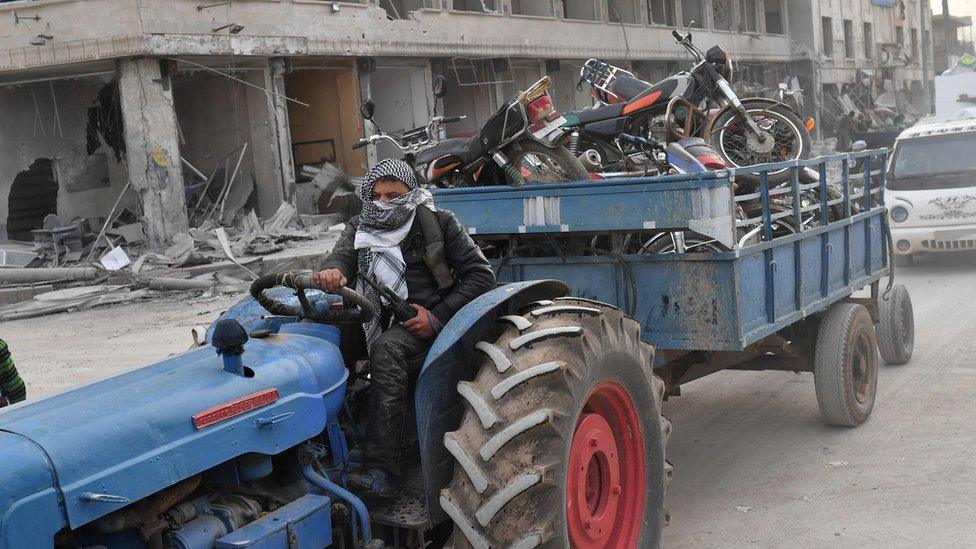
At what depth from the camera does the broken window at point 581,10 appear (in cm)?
3200

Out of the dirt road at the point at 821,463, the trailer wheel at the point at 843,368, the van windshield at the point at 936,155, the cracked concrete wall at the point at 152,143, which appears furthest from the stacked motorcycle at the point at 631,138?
the cracked concrete wall at the point at 152,143

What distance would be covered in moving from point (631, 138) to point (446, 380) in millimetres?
4003

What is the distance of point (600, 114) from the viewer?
768 centimetres

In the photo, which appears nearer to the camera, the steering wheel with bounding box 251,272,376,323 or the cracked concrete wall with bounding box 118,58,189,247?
the steering wheel with bounding box 251,272,376,323

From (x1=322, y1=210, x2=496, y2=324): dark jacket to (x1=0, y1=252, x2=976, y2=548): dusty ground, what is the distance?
1.77 m

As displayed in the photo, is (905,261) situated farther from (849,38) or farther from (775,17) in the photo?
(849,38)

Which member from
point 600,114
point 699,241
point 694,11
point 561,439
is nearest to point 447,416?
point 561,439

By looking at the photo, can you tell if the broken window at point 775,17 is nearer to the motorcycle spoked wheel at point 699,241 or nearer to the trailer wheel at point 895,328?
the trailer wheel at point 895,328

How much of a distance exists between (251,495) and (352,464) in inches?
20.1

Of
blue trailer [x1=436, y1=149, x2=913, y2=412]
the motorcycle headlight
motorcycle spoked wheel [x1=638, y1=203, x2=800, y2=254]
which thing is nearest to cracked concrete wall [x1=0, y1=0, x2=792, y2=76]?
the motorcycle headlight

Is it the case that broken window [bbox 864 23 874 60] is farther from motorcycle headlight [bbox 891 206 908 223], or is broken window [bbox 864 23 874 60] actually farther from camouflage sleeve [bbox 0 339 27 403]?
camouflage sleeve [bbox 0 339 27 403]

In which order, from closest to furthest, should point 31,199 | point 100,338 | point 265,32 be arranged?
point 100,338
point 265,32
point 31,199

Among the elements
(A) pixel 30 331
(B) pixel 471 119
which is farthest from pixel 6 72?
(B) pixel 471 119

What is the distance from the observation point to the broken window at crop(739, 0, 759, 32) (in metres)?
43.3
